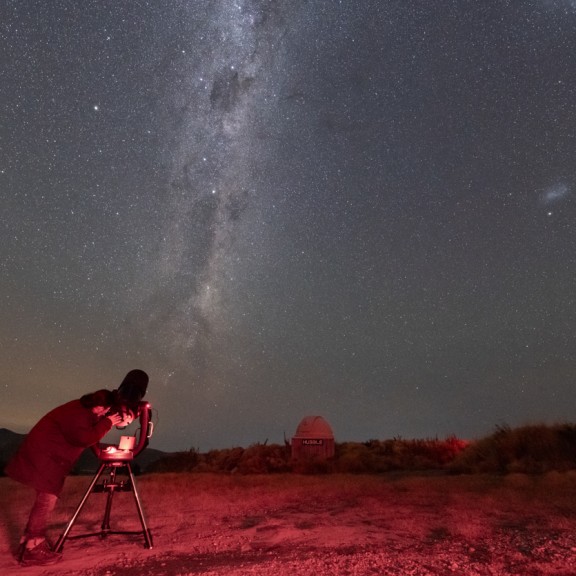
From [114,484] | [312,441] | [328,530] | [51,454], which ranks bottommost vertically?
[328,530]

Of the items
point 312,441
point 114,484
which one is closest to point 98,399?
point 114,484

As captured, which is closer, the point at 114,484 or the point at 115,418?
the point at 115,418

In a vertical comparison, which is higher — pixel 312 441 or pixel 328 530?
pixel 312 441

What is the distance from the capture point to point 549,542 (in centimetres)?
543

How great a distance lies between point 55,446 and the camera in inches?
188

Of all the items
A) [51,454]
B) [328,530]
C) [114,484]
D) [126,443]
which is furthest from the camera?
[328,530]

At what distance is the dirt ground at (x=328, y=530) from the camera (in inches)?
181

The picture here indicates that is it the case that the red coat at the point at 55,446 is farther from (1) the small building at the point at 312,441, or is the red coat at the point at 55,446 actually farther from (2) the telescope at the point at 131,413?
(1) the small building at the point at 312,441

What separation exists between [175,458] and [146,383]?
78.8ft

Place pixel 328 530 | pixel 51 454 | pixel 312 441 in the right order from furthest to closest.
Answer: pixel 312 441, pixel 328 530, pixel 51 454

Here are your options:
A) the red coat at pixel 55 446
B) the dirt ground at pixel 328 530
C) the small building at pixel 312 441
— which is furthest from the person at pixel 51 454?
the small building at pixel 312 441

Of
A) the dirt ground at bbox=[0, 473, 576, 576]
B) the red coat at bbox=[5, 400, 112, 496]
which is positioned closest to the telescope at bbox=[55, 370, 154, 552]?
the red coat at bbox=[5, 400, 112, 496]

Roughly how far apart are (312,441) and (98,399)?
20039mm

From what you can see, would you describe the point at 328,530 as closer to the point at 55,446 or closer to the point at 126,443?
the point at 126,443
